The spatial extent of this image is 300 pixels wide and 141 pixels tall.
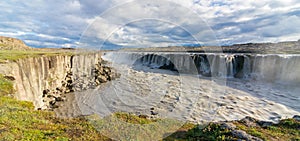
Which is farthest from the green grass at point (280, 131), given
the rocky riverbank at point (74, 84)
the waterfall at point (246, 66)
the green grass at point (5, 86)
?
the waterfall at point (246, 66)

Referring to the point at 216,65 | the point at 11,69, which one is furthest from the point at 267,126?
the point at 216,65

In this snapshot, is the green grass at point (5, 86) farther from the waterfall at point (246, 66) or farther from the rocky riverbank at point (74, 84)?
the waterfall at point (246, 66)

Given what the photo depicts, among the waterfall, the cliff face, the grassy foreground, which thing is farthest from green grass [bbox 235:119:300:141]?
the waterfall

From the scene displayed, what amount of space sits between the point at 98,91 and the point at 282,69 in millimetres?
24965

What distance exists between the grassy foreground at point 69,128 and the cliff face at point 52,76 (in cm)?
215

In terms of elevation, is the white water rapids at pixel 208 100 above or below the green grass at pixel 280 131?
below

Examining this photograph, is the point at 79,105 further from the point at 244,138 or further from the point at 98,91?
the point at 244,138

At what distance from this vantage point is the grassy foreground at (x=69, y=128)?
4.99m

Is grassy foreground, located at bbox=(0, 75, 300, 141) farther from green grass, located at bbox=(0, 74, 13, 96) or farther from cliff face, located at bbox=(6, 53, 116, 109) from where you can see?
cliff face, located at bbox=(6, 53, 116, 109)

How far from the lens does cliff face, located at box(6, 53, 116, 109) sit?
35.2 ft

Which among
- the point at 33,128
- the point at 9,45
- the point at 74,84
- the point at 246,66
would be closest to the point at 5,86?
the point at 33,128

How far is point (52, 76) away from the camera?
15484mm

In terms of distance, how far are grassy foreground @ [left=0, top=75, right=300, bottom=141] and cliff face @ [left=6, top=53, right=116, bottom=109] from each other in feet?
7.05

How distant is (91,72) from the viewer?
73.9 feet
